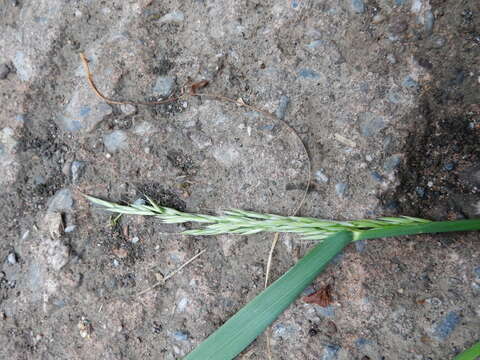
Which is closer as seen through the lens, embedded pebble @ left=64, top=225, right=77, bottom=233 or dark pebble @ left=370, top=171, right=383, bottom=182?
dark pebble @ left=370, top=171, right=383, bottom=182

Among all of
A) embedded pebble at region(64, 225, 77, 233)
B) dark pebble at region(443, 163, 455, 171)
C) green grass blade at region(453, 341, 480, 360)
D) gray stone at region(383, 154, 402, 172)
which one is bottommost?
green grass blade at region(453, 341, 480, 360)

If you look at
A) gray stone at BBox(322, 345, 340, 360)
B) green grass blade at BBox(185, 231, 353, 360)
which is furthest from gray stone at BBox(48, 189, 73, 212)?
gray stone at BBox(322, 345, 340, 360)

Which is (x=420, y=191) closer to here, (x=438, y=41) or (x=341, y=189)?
(x=341, y=189)

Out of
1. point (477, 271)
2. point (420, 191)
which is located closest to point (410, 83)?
point (420, 191)

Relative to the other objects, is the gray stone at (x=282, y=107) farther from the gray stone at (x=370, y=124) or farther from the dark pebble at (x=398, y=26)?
the dark pebble at (x=398, y=26)

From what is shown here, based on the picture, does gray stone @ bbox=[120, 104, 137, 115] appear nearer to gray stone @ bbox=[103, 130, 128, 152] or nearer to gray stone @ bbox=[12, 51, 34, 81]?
gray stone @ bbox=[103, 130, 128, 152]
